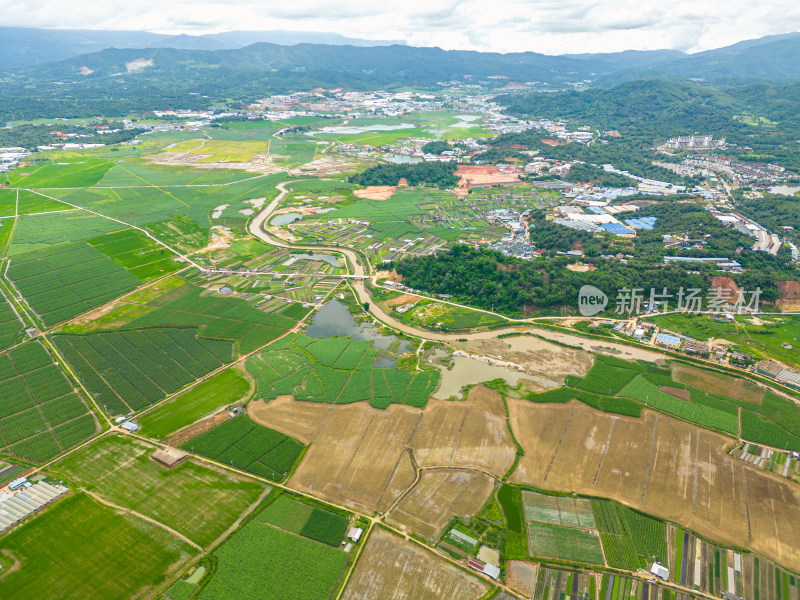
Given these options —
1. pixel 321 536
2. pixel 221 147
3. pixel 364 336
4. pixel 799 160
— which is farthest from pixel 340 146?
pixel 321 536

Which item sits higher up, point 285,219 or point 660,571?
point 285,219

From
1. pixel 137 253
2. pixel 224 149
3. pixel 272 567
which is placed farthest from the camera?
pixel 224 149

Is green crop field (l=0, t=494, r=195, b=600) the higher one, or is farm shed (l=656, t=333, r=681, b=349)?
farm shed (l=656, t=333, r=681, b=349)

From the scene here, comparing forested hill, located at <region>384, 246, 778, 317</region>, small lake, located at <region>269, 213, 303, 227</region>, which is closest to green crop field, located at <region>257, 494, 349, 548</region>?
forested hill, located at <region>384, 246, 778, 317</region>

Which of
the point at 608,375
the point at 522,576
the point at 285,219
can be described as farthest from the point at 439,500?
the point at 285,219

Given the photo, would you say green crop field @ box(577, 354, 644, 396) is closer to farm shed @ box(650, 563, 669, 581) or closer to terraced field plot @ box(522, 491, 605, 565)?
terraced field plot @ box(522, 491, 605, 565)

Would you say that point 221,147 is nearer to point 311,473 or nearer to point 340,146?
point 340,146

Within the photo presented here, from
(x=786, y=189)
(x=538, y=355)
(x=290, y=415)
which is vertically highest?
(x=786, y=189)

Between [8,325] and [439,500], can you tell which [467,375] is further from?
[8,325]
